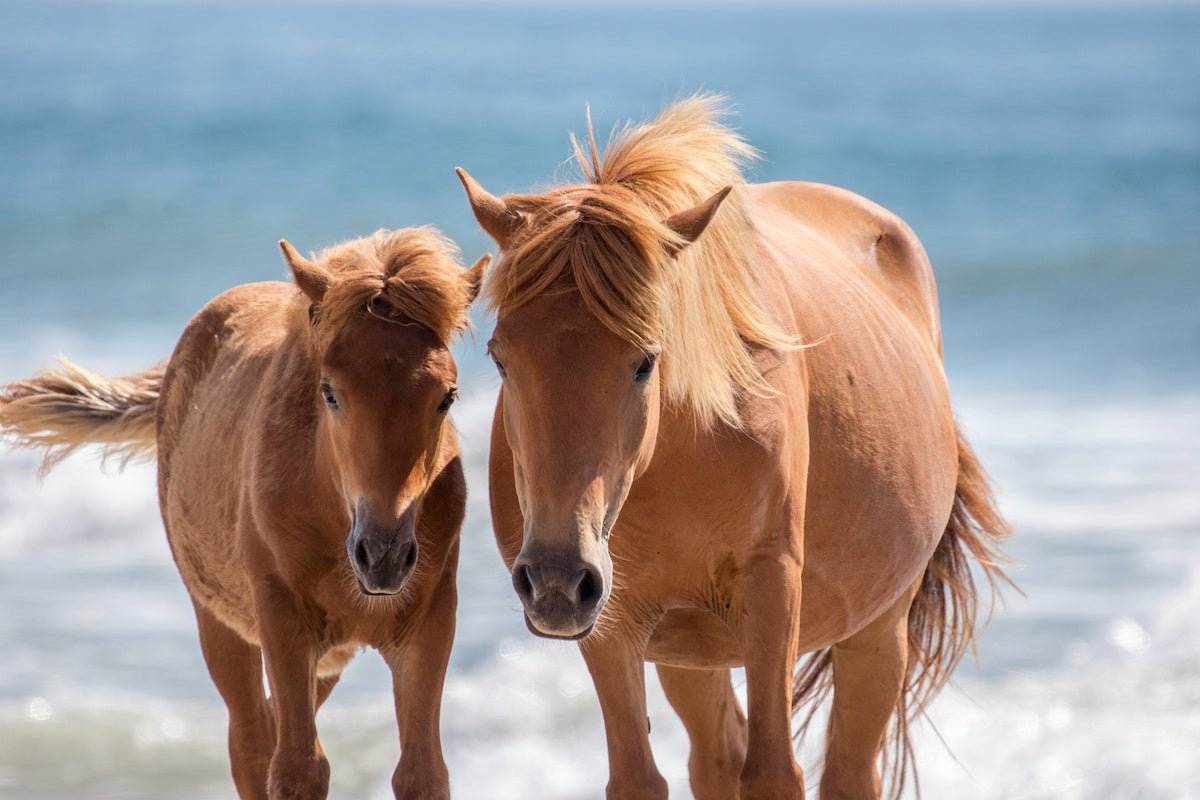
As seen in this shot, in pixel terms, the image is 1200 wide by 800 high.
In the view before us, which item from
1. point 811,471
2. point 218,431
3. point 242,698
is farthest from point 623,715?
point 218,431

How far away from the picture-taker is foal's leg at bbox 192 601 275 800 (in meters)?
4.16

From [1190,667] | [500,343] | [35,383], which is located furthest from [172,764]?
[1190,667]

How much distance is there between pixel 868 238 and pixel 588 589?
2607mm

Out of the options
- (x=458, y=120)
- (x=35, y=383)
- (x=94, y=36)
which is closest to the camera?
(x=35, y=383)

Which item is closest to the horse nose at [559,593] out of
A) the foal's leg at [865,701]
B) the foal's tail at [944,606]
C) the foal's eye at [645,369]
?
the foal's eye at [645,369]

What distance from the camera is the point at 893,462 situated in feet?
12.8

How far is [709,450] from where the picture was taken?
314 centimetres

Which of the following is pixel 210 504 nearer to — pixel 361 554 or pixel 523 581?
pixel 361 554

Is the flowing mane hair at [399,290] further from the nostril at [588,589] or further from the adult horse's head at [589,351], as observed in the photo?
the nostril at [588,589]

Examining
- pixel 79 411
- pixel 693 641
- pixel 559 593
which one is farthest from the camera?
pixel 79 411

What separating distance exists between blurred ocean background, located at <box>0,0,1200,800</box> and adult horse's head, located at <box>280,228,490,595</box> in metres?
0.40

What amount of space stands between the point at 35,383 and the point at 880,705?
10.2ft

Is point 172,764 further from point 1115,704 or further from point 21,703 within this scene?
point 1115,704

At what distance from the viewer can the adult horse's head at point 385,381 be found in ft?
10.2
